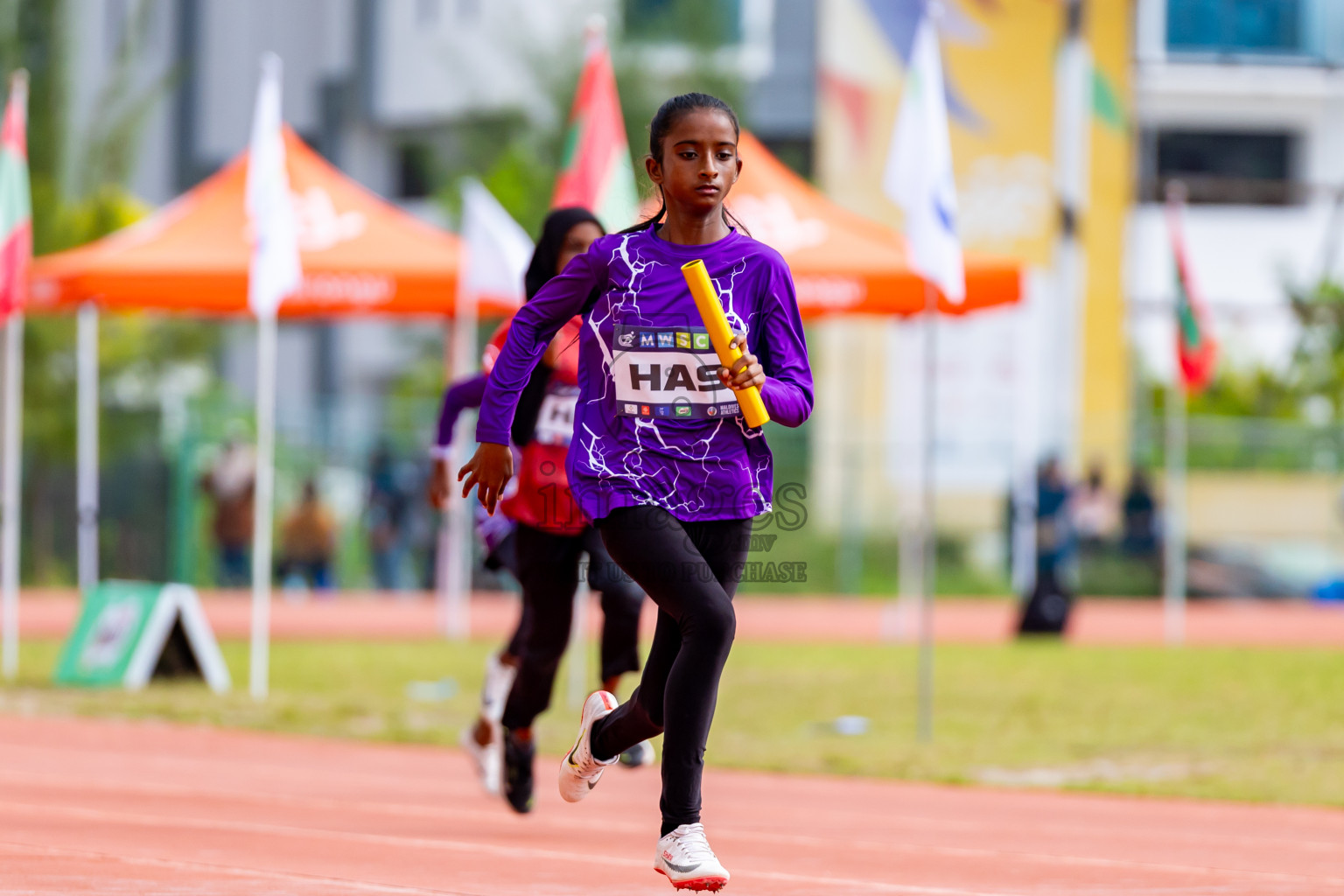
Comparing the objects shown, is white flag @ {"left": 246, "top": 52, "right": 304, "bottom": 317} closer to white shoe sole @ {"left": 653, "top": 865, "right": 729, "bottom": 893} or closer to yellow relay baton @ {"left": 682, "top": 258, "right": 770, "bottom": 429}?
yellow relay baton @ {"left": 682, "top": 258, "right": 770, "bottom": 429}

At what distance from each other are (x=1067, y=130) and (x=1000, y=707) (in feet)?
64.8

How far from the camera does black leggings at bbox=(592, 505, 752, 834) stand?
4.98m

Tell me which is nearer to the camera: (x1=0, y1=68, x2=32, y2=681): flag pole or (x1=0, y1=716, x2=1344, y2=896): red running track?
(x1=0, y1=716, x2=1344, y2=896): red running track

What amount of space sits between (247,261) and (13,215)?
224cm

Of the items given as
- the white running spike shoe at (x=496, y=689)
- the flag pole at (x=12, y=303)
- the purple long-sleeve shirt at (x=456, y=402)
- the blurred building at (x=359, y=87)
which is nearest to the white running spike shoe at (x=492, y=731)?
the white running spike shoe at (x=496, y=689)

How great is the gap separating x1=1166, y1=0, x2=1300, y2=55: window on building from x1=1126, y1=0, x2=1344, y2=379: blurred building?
0.02 m

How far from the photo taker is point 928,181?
36.6 ft

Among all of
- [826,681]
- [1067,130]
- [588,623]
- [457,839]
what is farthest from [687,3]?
[457,839]

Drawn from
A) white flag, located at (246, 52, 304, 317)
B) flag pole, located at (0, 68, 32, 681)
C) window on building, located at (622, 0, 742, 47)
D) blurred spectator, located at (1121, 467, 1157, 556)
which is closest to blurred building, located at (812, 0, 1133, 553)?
blurred spectator, located at (1121, 467, 1157, 556)

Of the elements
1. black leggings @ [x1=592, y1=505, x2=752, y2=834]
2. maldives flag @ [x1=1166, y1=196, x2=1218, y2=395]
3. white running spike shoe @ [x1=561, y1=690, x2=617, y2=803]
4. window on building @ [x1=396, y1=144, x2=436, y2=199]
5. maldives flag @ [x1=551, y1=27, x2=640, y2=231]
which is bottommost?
white running spike shoe @ [x1=561, y1=690, x2=617, y2=803]

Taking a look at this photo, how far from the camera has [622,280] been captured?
5.16 metres

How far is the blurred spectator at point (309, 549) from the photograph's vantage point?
2452 cm

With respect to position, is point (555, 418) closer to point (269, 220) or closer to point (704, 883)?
point (704, 883)

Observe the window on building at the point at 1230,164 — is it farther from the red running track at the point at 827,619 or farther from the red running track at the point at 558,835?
the red running track at the point at 558,835
